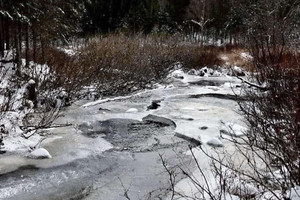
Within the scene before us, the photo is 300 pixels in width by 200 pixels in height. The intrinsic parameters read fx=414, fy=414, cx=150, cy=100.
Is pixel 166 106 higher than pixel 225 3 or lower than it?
lower

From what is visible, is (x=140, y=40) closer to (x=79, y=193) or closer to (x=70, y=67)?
(x=70, y=67)

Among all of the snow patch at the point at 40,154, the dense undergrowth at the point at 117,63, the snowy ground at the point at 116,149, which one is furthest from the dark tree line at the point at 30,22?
the snow patch at the point at 40,154

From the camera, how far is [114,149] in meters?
8.88

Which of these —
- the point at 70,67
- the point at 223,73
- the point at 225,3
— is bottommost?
the point at 223,73

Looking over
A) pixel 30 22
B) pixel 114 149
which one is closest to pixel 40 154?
pixel 114 149

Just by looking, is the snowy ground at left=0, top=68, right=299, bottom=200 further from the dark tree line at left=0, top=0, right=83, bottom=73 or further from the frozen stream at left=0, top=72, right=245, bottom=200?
the dark tree line at left=0, top=0, right=83, bottom=73

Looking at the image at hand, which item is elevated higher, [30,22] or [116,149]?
[30,22]

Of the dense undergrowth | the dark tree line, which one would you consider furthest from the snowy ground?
the dark tree line

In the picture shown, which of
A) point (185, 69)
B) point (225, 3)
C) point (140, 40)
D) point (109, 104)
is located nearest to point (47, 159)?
point (109, 104)

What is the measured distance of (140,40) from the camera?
21.2 m

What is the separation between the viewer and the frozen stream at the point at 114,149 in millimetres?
6652

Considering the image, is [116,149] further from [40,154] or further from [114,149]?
[40,154]

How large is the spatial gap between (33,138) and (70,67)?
5764mm

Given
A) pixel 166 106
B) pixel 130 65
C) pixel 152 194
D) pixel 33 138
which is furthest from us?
pixel 130 65
